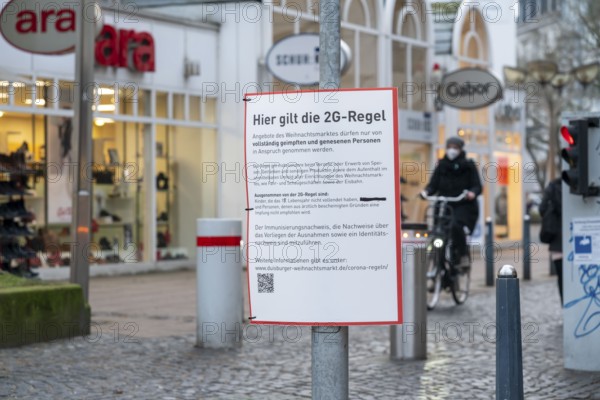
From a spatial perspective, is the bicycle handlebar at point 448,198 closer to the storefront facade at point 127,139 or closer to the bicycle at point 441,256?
the bicycle at point 441,256

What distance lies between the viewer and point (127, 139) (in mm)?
20141

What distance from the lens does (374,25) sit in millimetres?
26812

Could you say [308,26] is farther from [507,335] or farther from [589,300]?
[507,335]

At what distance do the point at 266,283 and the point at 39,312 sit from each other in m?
5.29

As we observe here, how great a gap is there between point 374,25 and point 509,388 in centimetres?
2185

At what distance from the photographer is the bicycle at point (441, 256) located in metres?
13.2

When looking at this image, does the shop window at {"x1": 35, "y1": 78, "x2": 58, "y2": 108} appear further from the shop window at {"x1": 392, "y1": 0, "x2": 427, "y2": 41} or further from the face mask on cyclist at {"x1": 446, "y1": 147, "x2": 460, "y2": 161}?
the shop window at {"x1": 392, "y1": 0, "x2": 427, "y2": 41}

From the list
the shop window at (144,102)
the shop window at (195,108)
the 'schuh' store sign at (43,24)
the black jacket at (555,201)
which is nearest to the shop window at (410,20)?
the shop window at (195,108)

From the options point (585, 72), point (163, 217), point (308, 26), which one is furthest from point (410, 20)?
point (163, 217)

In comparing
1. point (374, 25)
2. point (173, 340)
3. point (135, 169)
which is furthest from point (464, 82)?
point (173, 340)

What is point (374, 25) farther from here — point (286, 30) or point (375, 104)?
point (375, 104)

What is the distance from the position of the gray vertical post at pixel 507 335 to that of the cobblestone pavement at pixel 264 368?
198 centimetres

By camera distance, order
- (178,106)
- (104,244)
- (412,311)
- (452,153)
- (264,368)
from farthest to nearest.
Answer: (178,106) → (104,244) → (452,153) → (412,311) → (264,368)

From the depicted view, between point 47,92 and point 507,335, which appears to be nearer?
point 507,335
